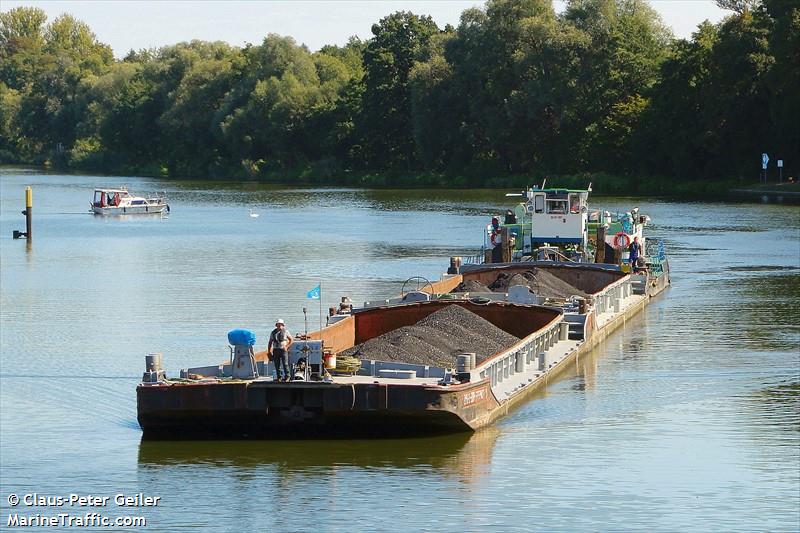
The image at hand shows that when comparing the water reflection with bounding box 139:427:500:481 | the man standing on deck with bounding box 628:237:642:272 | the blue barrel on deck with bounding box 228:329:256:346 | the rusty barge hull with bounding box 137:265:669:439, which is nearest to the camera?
the water reflection with bounding box 139:427:500:481

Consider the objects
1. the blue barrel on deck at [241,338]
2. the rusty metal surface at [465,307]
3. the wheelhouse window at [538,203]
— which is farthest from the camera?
the wheelhouse window at [538,203]

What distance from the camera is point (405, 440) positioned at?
25922mm

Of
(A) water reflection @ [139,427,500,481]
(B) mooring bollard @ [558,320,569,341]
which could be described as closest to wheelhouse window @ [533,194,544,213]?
(B) mooring bollard @ [558,320,569,341]

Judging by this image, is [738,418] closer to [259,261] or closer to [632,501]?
[632,501]

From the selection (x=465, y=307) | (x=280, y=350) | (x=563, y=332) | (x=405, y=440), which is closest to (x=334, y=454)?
(x=405, y=440)

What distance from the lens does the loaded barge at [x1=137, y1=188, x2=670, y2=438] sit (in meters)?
25.3

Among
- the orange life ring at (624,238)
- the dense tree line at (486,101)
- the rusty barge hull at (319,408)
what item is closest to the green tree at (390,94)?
the dense tree line at (486,101)

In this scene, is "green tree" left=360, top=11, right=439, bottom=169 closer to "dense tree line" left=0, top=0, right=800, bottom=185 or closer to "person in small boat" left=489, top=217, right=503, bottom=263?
"dense tree line" left=0, top=0, right=800, bottom=185

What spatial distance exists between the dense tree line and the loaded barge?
6501 cm

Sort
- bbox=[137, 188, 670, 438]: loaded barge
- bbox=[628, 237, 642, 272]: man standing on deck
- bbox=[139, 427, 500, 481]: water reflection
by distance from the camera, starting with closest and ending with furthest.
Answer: bbox=[139, 427, 500, 481]: water reflection < bbox=[137, 188, 670, 438]: loaded barge < bbox=[628, 237, 642, 272]: man standing on deck

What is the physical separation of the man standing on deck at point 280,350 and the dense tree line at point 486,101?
260ft

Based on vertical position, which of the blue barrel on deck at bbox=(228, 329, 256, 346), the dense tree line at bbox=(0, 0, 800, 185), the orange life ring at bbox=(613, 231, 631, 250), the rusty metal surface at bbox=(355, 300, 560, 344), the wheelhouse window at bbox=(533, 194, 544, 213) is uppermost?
the dense tree line at bbox=(0, 0, 800, 185)

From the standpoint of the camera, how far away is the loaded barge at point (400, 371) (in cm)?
2530

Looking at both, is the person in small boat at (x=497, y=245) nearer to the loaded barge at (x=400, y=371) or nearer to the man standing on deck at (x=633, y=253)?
the man standing on deck at (x=633, y=253)
